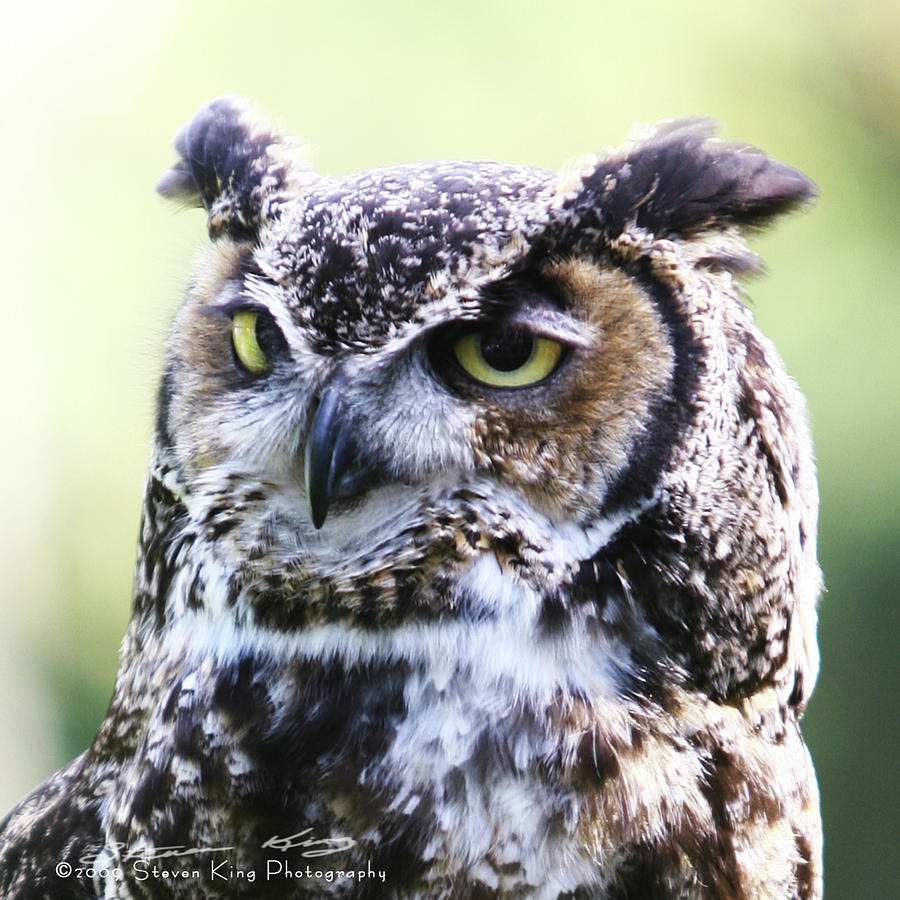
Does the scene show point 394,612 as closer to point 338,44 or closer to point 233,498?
point 233,498

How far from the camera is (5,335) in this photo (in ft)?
13.1

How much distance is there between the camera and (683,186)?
3.88 ft

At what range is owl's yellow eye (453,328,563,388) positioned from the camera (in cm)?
112

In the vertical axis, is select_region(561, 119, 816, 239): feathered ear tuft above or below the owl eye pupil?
above

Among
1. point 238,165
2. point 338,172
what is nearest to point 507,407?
point 238,165

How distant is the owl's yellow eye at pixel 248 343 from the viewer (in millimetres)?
1198

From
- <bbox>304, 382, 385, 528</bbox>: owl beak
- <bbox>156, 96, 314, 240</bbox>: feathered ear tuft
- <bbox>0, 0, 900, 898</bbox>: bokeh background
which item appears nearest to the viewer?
<bbox>304, 382, 385, 528</bbox>: owl beak

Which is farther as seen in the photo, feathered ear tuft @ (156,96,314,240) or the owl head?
feathered ear tuft @ (156,96,314,240)

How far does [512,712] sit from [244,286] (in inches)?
20.8

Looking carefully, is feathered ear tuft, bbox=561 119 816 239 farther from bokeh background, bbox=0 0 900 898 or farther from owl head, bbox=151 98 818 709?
bokeh background, bbox=0 0 900 898
